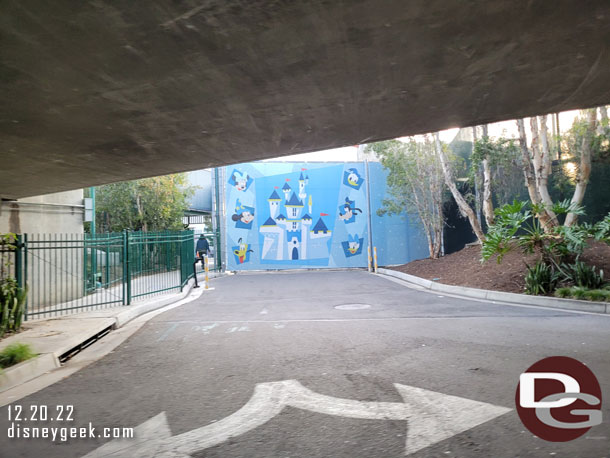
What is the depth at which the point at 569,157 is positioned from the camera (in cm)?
1544

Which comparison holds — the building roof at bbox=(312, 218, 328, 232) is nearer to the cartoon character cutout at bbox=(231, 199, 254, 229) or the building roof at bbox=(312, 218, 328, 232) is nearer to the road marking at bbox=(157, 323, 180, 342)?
the cartoon character cutout at bbox=(231, 199, 254, 229)

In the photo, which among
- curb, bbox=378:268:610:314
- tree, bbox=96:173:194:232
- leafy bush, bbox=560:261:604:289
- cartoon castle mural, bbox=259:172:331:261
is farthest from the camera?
cartoon castle mural, bbox=259:172:331:261

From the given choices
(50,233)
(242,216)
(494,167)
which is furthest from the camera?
(242,216)

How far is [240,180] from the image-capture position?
25516mm

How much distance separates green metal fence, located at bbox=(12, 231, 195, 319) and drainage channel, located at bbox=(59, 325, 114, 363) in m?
1.31

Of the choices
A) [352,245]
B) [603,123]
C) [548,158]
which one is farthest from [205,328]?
[352,245]

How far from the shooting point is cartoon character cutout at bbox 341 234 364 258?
25922 millimetres

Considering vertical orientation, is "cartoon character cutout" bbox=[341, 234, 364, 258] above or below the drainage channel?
above

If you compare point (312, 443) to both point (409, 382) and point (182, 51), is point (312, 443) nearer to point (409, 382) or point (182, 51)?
point (409, 382)

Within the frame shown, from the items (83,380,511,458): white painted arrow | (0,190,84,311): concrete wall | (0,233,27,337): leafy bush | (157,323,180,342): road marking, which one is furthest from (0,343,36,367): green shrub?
(0,190,84,311): concrete wall

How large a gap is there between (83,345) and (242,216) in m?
18.4

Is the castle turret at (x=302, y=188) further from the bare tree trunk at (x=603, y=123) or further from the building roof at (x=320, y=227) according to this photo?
the bare tree trunk at (x=603, y=123)

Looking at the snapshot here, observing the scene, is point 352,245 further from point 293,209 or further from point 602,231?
point 602,231

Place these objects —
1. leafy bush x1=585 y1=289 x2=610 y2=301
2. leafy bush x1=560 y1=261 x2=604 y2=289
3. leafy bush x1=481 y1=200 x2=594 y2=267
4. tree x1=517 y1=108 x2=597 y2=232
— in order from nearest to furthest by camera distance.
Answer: leafy bush x1=585 y1=289 x2=610 y2=301 < leafy bush x1=560 y1=261 x2=604 y2=289 < leafy bush x1=481 y1=200 x2=594 y2=267 < tree x1=517 y1=108 x2=597 y2=232
